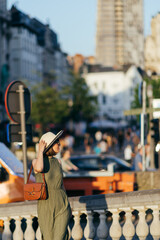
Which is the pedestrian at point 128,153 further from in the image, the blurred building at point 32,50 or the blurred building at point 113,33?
the blurred building at point 113,33

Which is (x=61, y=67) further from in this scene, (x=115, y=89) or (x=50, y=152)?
(x=50, y=152)

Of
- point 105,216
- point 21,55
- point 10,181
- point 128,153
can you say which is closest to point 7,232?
point 105,216

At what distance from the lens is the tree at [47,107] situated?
67938 millimetres

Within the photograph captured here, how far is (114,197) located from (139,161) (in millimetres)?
12786

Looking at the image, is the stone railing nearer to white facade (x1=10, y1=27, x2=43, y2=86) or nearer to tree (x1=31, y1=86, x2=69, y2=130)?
tree (x1=31, y1=86, x2=69, y2=130)

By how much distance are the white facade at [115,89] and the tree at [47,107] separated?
59808mm

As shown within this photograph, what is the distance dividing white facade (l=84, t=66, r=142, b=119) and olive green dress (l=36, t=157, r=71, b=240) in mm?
122302

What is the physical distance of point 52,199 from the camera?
635 centimetres

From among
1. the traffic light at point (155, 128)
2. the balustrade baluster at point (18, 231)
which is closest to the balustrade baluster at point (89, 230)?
the balustrade baluster at point (18, 231)

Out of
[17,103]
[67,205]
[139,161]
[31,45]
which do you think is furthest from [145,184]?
[31,45]

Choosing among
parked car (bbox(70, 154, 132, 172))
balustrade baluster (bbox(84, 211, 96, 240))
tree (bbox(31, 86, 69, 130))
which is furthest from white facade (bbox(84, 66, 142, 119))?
balustrade baluster (bbox(84, 211, 96, 240))

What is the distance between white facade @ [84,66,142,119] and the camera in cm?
13150

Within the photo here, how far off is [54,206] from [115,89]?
128 metres

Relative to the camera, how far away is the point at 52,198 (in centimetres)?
635
